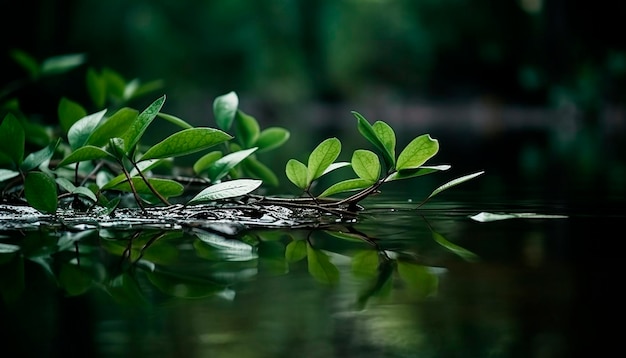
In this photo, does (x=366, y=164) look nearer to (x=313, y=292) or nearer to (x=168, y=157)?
(x=168, y=157)

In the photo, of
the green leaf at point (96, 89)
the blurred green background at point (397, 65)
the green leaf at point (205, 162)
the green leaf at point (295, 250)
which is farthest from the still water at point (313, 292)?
the blurred green background at point (397, 65)

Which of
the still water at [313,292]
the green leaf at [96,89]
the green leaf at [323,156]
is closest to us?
the still water at [313,292]

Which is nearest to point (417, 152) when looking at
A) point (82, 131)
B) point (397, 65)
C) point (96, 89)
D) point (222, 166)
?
point (222, 166)

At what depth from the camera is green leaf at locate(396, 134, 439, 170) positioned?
1331 millimetres

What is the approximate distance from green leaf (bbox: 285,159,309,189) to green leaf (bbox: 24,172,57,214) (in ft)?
1.16

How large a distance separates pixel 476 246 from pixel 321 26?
44.1ft

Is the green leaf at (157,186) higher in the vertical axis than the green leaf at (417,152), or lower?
lower

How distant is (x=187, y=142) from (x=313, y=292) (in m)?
0.54

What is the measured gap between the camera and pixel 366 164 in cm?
136

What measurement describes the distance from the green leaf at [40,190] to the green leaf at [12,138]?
72 millimetres

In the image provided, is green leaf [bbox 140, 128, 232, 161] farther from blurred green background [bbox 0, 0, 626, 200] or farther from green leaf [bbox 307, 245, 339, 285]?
blurred green background [bbox 0, 0, 626, 200]

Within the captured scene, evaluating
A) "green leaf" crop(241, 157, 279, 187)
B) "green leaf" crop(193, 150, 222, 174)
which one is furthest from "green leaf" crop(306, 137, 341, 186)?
"green leaf" crop(241, 157, 279, 187)

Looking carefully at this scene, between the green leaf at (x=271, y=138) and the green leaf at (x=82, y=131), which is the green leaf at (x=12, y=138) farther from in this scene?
the green leaf at (x=271, y=138)

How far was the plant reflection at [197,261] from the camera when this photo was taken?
819 mm
